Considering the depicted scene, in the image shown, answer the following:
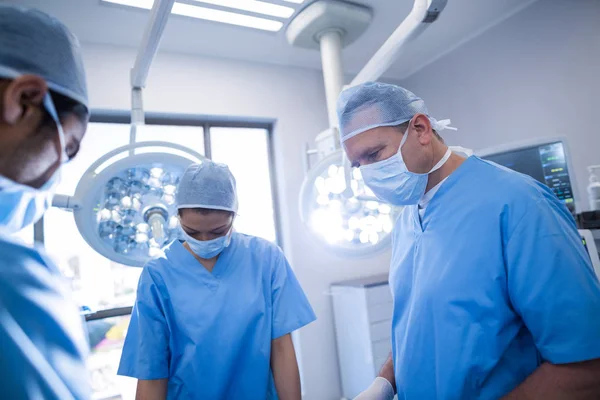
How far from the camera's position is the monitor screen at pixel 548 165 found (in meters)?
1.58

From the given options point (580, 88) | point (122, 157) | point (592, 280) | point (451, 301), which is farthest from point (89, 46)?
point (580, 88)

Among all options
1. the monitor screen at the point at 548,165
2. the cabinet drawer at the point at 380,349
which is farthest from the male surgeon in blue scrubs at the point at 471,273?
the cabinet drawer at the point at 380,349

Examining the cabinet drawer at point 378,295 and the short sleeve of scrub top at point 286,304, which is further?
the cabinet drawer at point 378,295

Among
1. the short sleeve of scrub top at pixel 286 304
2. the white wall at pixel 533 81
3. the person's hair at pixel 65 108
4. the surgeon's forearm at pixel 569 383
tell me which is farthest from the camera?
the white wall at pixel 533 81

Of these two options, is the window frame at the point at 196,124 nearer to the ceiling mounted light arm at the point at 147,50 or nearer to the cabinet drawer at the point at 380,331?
the cabinet drawer at the point at 380,331

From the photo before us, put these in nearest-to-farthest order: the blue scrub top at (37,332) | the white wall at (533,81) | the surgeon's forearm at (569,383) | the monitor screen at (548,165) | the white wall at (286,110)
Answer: the blue scrub top at (37,332) → the surgeon's forearm at (569,383) → the monitor screen at (548,165) → the white wall at (533,81) → the white wall at (286,110)

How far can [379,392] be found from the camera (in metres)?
0.92

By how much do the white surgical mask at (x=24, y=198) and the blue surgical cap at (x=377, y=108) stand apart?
0.62 meters

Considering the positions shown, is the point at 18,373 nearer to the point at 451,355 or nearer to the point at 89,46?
the point at 451,355

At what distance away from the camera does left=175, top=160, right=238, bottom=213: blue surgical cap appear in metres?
1.04

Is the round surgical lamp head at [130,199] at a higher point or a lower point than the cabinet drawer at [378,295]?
higher

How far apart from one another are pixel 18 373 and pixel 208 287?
2.49 feet

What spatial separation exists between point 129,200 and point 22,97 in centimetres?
43

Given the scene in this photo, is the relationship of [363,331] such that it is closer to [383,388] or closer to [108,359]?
[383,388]
